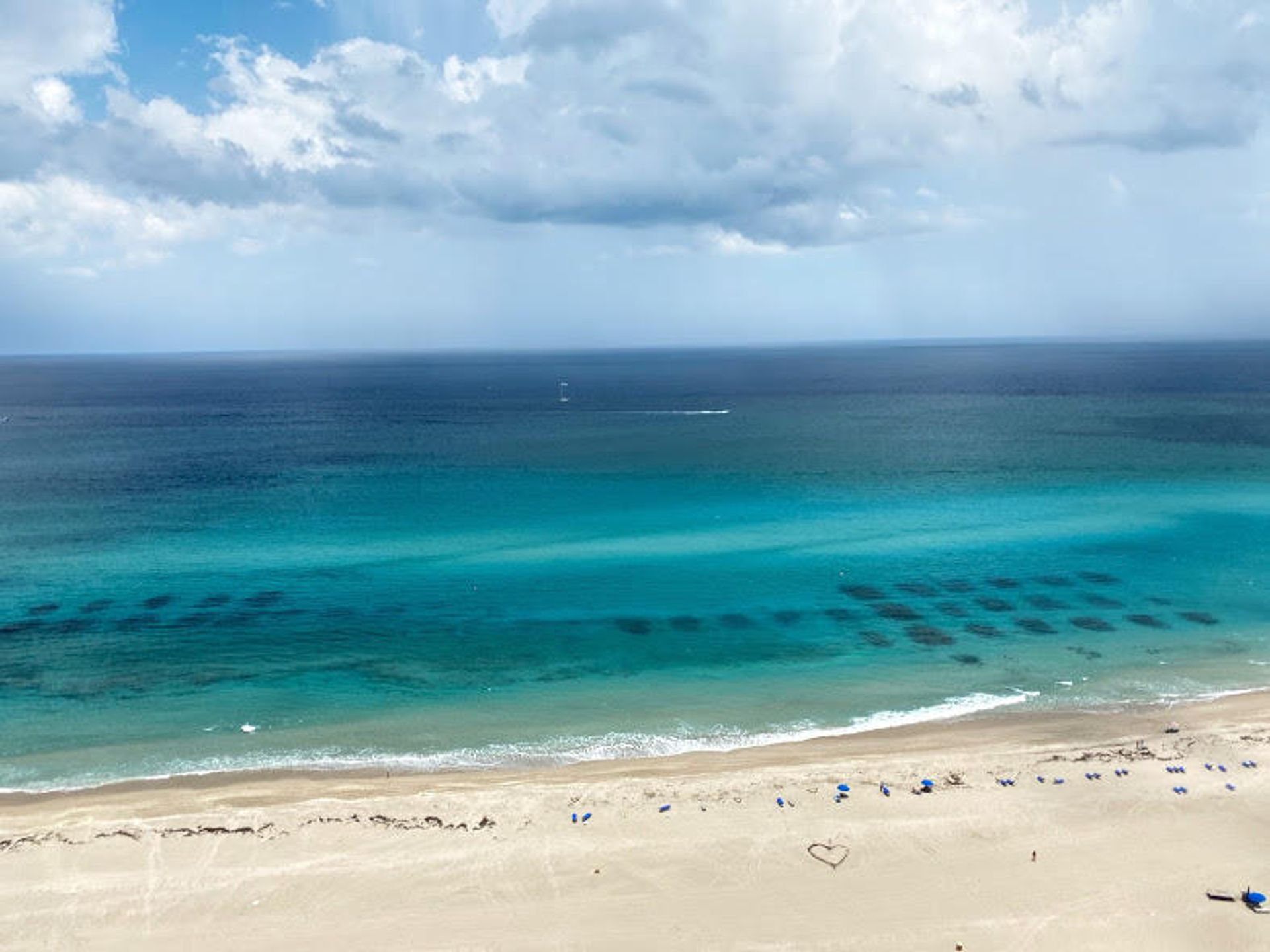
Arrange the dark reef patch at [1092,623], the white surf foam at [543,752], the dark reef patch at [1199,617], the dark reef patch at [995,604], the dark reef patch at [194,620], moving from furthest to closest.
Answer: the dark reef patch at [995,604] → the dark reef patch at [194,620] → the dark reef patch at [1199,617] → the dark reef patch at [1092,623] → the white surf foam at [543,752]

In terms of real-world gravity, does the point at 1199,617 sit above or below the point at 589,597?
below

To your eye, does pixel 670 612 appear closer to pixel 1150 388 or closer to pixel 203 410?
pixel 203 410

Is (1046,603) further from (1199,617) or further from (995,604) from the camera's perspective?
(1199,617)

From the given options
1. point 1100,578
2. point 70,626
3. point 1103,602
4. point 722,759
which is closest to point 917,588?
point 1103,602

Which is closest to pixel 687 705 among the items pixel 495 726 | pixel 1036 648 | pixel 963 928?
pixel 495 726

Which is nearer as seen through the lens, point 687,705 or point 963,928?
point 963,928

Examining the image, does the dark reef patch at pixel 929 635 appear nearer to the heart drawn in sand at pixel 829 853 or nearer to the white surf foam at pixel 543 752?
the white surf foam at pixel 543 752

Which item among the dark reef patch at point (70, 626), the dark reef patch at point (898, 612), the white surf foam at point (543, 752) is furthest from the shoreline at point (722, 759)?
the dark reef patch at point (70, 626)
